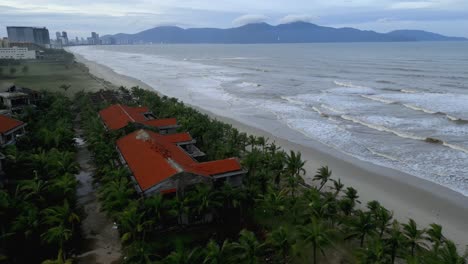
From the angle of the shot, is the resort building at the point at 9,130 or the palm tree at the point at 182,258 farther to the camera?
the resort building at the point at 9,130

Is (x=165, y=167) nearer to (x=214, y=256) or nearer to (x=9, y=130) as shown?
(x=214, y=256)

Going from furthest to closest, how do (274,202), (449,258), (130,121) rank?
(130,121)
(274,202)
(449,258)

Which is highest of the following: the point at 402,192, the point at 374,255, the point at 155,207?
the point at 155,207

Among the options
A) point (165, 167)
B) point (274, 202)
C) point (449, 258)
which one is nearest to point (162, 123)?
point (165, 167)

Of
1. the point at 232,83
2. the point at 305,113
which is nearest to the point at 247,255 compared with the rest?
the point at 305,113

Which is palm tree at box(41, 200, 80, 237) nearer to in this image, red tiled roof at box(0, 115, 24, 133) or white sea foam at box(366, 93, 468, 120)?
red tiled roof at box(0, 115, 24, 133)

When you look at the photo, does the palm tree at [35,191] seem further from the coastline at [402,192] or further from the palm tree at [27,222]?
the coastline at [402,192]

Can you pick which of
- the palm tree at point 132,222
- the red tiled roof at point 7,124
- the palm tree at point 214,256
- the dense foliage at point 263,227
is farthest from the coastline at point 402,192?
the red tiled roof at point 7,124
